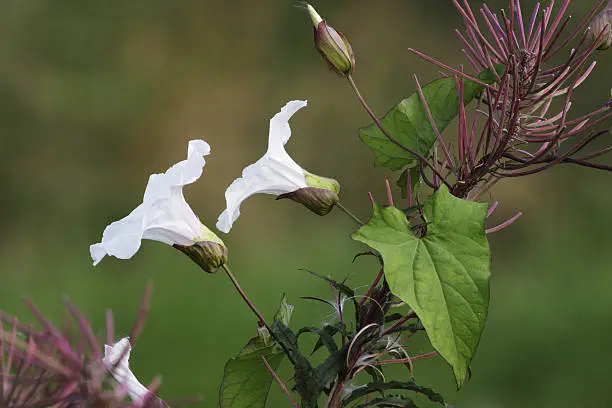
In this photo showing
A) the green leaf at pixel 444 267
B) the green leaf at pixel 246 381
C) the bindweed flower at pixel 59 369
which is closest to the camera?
the bindweed flower at pixel 59 369

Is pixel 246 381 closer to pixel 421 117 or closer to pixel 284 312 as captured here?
pixel 284 312

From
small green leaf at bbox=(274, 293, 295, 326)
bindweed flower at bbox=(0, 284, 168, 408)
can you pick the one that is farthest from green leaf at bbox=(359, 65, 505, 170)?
bindweed flower at bbox=(0, 284, 168, 408)

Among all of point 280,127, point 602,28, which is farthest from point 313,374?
point 602,28

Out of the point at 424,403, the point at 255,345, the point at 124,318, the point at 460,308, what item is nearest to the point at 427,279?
the point at 460,308

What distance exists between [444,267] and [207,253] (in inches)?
5.1

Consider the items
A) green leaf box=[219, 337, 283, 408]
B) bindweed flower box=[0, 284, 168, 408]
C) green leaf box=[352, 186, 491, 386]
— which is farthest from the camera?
green leaf box=[219, 337, 283, 408]

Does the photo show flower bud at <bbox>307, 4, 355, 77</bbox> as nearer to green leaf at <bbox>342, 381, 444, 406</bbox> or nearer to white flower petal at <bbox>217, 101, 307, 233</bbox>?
white flower petal at <bbox>217, 101, 307, 233</bbox>

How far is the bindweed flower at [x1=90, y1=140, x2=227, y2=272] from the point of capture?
1.41 ft

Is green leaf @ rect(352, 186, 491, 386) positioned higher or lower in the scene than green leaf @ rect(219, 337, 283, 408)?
higher

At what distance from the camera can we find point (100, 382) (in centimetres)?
27

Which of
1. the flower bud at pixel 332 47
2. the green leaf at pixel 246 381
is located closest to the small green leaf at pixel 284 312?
the green leaf at pixel 246 381

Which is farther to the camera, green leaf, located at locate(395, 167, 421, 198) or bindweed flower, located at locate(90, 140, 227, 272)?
green leaf, located at locate(395, 167, 421, 198)

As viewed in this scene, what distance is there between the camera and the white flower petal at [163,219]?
1.41ft

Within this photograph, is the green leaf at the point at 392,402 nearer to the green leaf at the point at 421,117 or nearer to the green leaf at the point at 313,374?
the green leaf at the point at 313,374
